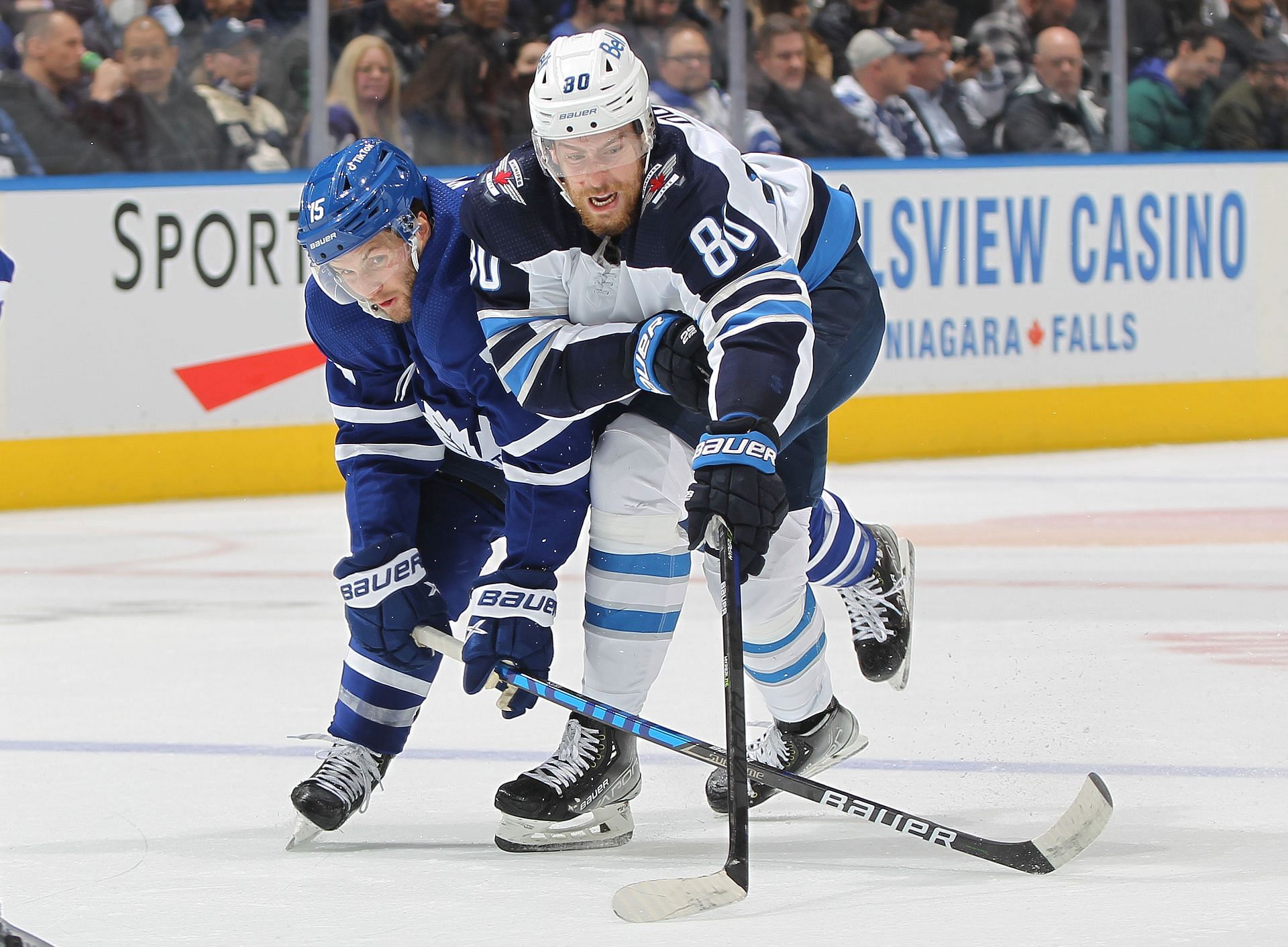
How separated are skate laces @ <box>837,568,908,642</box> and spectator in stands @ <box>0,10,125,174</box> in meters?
3.58

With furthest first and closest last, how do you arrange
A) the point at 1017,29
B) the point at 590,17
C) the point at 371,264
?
1. the point at 1017,29
2. the point at 590,17
3. the point at 371,264

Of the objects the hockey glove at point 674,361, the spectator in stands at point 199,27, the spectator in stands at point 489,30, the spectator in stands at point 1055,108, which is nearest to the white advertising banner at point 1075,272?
the spectator in stands at point 1055,108

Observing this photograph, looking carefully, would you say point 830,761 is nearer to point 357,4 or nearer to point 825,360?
point 825,360

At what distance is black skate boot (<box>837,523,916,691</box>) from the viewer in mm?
2953

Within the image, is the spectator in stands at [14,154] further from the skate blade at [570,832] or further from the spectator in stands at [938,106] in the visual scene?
the skate blade at [570,832]

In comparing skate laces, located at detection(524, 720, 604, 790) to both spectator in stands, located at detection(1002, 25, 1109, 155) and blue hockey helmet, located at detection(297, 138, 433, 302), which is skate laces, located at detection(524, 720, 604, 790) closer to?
blue hockey helmet, located at detection(297, 138, 433, 302)

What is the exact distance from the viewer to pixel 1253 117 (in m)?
7.22

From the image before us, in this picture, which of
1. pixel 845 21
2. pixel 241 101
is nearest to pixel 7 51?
pixel 241 101

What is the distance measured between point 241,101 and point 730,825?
4278 mm

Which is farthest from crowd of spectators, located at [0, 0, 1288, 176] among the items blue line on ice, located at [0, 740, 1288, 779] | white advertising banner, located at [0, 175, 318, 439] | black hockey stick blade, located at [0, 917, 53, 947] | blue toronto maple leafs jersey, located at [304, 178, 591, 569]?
black hockey stick blade, located at [0, 917, 53, 947]

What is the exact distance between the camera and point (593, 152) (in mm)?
2273

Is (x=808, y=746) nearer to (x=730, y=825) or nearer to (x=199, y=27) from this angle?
(x=730, y=825)

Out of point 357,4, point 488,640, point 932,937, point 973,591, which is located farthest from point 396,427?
point 357,4

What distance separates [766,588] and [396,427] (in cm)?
54
